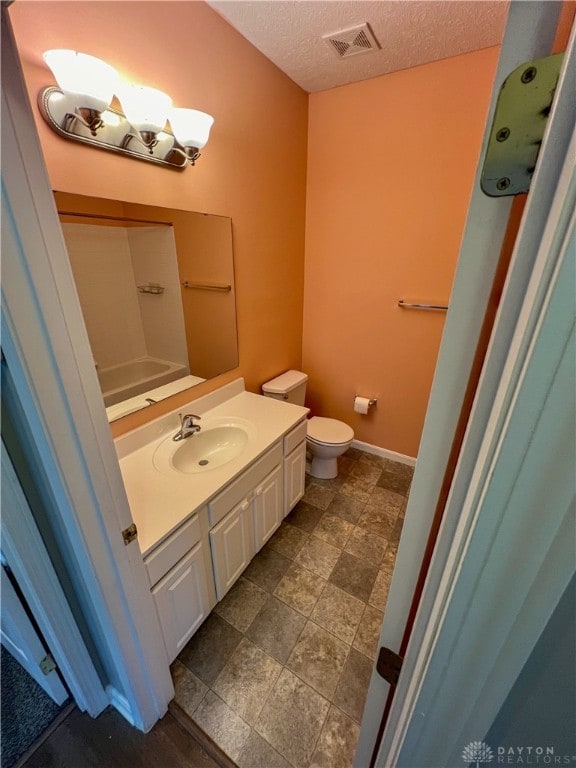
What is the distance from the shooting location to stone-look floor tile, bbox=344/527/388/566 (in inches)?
71.5

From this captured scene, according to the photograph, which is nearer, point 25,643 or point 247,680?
point 25,643

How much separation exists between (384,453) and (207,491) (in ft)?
6.22

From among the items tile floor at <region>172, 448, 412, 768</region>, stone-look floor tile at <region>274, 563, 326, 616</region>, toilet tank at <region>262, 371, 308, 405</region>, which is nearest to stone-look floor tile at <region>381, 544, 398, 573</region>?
tile floor at <region>172, 448, 412, 768</region>

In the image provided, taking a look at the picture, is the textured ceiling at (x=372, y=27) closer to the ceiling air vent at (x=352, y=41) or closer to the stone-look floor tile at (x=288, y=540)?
the ceiling air vent at (x=352, y=41)

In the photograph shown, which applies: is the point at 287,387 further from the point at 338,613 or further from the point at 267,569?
the point at 338,613

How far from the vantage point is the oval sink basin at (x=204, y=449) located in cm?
147

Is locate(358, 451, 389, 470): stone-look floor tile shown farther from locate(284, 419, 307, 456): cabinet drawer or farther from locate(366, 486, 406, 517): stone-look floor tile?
locate(284, 419, 307, 456): cabinet drawer

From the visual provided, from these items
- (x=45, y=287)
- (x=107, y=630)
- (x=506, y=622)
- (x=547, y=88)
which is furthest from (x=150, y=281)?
(x=506, y=622)

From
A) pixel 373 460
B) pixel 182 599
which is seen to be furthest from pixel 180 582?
pixel 373 460

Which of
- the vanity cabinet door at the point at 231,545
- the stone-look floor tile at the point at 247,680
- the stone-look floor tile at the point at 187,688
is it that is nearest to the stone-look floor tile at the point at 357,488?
the vanity cabinet door at the point at 231,545

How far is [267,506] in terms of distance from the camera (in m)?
1.69

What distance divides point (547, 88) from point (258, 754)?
1800 millimetres

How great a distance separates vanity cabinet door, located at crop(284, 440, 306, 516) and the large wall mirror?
2.22ft

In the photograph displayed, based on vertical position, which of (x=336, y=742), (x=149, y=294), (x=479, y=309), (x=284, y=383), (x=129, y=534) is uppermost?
(x=479, y=309)
